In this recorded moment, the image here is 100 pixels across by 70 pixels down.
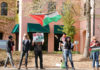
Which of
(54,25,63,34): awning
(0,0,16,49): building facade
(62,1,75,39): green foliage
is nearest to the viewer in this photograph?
(62,1,75,39): green foliage

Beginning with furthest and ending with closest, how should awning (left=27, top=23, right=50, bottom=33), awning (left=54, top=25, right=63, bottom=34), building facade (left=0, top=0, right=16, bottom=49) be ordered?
building facade (left=0, top=0, right=16, bottom=49) < awning (left=54, top=25, right=63, bottom=34) < awning (left=27, top=23, right=50, bottom=33)

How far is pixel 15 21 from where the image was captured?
1133 inches

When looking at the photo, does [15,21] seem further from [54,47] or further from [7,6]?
[54,47]

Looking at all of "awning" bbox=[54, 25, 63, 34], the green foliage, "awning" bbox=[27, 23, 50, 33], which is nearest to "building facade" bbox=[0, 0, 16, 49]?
"awning" bbox=[27, 23, 50, 33]

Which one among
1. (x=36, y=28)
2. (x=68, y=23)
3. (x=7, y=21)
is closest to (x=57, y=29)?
(x=68, y=23)

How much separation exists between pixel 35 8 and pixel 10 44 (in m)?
5.61

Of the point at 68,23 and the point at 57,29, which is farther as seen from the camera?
the point at 57,29

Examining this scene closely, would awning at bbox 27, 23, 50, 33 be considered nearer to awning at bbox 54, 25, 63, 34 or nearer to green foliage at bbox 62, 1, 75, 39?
awning at bbox 54, 25, 63, 34

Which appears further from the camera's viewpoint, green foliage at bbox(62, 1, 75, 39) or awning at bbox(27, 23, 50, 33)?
awning at bbox(27, 23, 50, 33)

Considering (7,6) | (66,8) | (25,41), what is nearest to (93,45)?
(25,41)

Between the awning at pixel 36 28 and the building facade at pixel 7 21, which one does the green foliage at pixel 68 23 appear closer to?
the awning at pixel 36 28

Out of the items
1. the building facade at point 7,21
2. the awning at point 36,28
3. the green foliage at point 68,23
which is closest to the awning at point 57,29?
the awning at point 36,28

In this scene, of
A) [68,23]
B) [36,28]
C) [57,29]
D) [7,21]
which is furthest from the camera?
[7,21]

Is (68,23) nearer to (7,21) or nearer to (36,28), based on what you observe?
(36,28)
